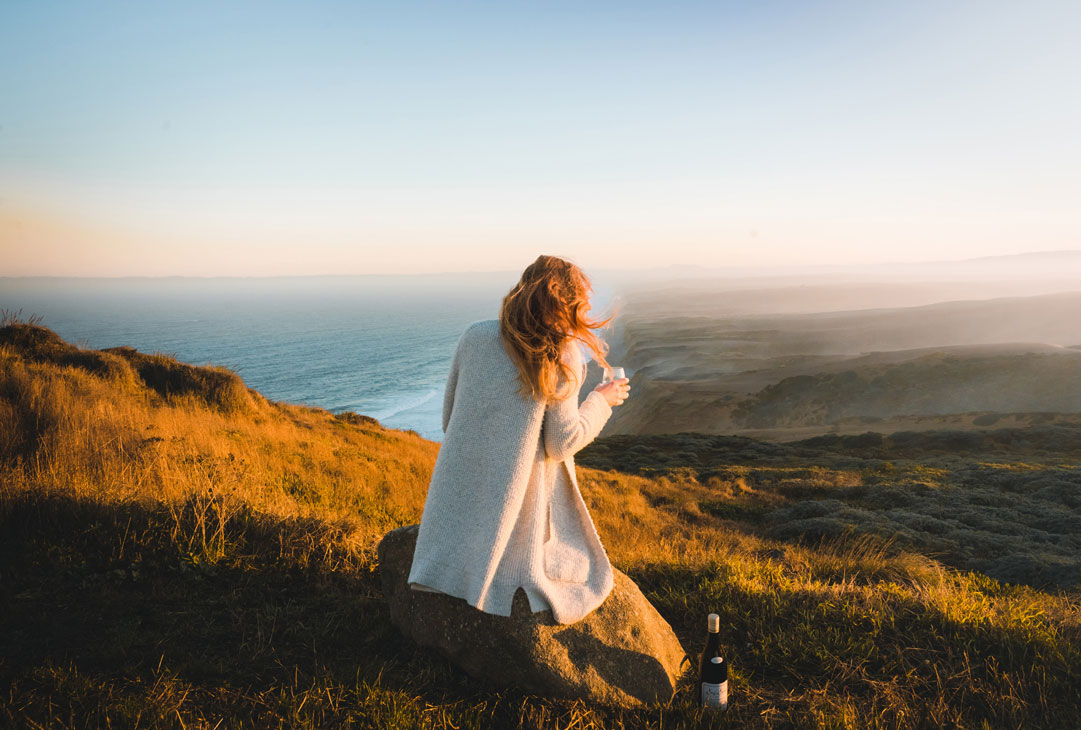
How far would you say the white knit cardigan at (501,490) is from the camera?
2713mm

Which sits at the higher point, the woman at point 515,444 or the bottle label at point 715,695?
the woman at point 515,444

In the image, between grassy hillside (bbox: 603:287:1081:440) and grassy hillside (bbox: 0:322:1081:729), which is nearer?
grassy hillside (bbox: 0:322:1081:729)

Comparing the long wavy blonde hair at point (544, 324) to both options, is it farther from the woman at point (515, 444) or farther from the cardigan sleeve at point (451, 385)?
the cardigan sleeve at point (451, 385)

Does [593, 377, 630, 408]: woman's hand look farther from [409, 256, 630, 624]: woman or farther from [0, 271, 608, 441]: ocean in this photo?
[0, 271, 608, 441]: ocean

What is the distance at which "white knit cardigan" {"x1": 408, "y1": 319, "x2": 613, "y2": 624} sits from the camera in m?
2.71

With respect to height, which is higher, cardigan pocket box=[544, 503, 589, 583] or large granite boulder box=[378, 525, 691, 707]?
cardigan pocket box=[544, 503, 589, 583]

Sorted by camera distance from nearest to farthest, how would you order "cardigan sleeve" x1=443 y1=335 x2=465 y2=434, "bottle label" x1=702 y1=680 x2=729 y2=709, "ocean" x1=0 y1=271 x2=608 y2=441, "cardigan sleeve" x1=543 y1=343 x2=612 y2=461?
1. "cardigan sleeve" x1=543 y1=343 x2=612 y2=461
2. "cardigan sleeve" x1=443 y1=335 x2=465 y2=434
3. "bottle label" x1=702 y1=680 x2=729 y2=709
4. "ocean" x1=0 y1=271 x2=608 y2=441

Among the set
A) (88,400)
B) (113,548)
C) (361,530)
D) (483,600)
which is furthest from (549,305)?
(88,400)

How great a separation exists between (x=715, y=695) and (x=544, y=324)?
7.64 ft

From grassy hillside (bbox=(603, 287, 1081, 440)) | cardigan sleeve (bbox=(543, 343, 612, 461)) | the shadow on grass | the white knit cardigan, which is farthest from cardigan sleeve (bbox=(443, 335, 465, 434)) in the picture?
grassy hillside (bbox=(603, 287, 1081, 440))

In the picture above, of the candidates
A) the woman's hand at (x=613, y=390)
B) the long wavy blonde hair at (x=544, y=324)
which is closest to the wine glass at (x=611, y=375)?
the woman's hand at (x=613, y=390)

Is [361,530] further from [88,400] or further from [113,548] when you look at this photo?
[88,400]

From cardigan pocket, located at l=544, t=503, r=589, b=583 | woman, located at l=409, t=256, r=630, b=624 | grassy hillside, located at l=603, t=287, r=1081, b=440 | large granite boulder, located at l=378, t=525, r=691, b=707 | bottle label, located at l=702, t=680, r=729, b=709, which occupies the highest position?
woman, located at l=409, t=256, r=630, b=624

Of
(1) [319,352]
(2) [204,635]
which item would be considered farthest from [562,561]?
(1) [319,352]
